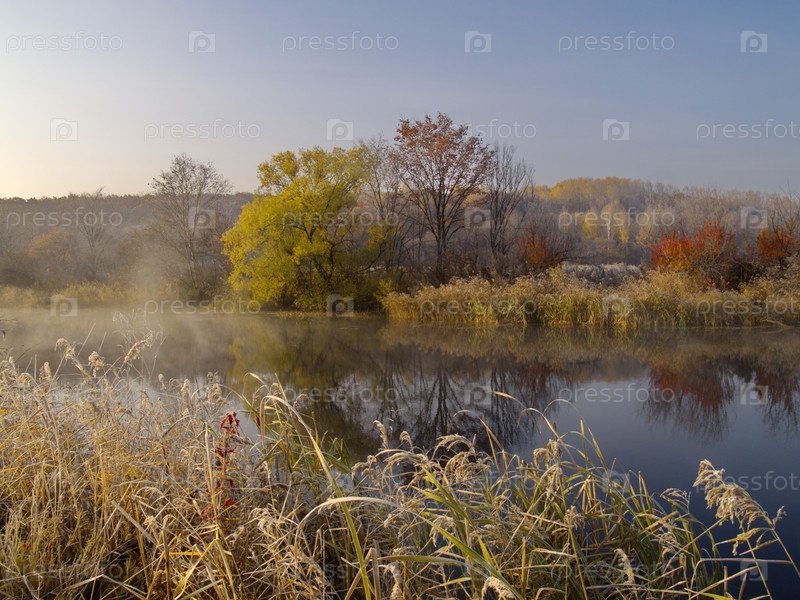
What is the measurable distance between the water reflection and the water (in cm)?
3

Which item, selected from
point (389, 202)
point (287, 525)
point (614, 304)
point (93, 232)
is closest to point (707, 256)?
point (614, 304)

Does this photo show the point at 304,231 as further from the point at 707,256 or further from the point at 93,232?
the point at 93,232

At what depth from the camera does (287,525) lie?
2.71 meters

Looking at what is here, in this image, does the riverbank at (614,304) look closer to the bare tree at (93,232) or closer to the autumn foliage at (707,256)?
the autumn foliage at (707,256)

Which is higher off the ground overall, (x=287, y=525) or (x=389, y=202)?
(x=389, y=202)

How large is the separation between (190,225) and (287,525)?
22.5m

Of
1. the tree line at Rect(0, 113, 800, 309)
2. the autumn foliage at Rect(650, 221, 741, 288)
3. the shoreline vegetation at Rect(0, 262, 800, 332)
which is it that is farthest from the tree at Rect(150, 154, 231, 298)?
the autumn foliage at Rect(650, 221, 741, 288)

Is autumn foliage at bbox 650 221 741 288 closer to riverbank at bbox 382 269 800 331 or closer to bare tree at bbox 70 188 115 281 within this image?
riverbank at bbox 382 269 800 331

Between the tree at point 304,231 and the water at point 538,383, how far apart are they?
4038 millimetres

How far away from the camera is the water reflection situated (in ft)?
20.1

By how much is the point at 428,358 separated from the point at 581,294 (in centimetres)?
556

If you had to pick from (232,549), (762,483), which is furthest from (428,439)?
(232,549)

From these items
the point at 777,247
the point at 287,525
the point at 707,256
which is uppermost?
the point at 777,247

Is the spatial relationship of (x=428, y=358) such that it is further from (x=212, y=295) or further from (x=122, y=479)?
(x=212, y=295)
